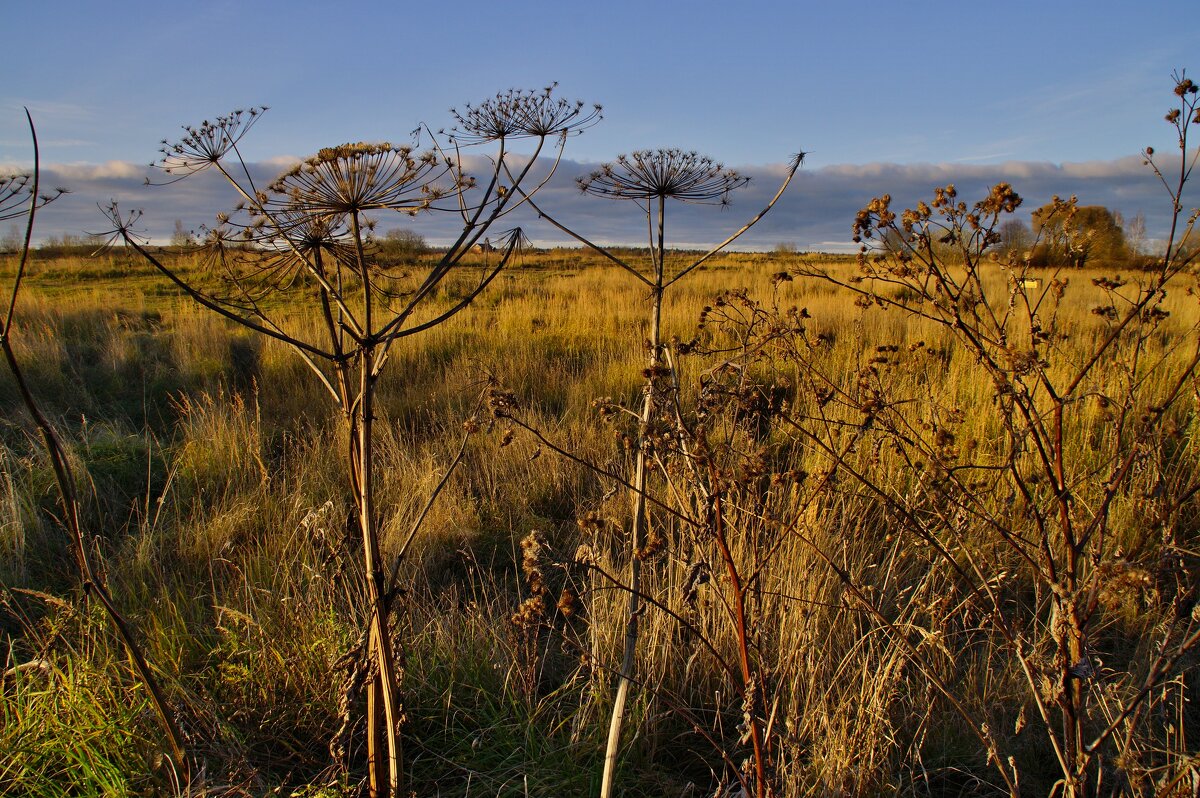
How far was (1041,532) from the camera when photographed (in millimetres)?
1660

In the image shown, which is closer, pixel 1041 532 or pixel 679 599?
pixel 1041 532

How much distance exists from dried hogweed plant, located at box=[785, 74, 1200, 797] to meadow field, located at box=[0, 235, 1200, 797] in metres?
0.02

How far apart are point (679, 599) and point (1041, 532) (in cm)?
115

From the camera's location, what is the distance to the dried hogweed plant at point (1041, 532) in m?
1.57

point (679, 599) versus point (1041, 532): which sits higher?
point (1041, 532)

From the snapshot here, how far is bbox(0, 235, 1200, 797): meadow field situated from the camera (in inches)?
65.8

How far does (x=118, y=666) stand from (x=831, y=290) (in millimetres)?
15836

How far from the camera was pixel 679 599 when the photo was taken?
7.88 ft

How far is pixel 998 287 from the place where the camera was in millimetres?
15961

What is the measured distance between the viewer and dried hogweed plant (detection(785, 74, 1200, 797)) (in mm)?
1567

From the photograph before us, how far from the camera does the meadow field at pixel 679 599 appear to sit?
167cm

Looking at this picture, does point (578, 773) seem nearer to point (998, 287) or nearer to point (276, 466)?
point (276, 466)

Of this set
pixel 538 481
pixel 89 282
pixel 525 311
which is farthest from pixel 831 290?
pixel 89 282

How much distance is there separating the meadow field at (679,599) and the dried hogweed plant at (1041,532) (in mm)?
25
